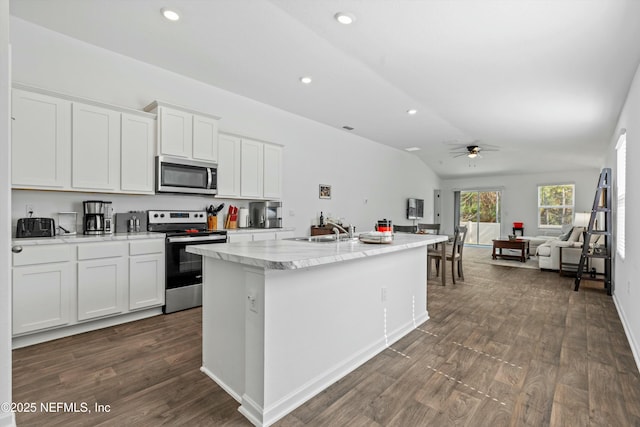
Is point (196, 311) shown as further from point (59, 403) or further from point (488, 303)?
point (488, 303)

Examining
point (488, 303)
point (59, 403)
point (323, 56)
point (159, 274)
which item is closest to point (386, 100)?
point (323, 56)

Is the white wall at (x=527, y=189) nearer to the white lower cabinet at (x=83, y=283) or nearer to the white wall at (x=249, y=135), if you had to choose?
the white wall at (x=249, y=135)

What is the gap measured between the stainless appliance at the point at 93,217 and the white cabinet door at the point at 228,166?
134cm

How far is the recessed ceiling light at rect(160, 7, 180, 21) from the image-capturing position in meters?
2.73

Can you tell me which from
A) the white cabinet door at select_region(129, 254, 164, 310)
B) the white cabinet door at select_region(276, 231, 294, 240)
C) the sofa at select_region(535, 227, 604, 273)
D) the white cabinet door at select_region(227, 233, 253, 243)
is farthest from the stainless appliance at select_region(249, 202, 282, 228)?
the sofa at select_region(535, 227, 604, 273)

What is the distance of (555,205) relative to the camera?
9438 mm

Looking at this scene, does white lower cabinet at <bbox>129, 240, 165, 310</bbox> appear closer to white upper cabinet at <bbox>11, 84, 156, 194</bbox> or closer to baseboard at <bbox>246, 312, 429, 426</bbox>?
white upper cabinet at <bbox>11, 84, 156, 194</bbox>

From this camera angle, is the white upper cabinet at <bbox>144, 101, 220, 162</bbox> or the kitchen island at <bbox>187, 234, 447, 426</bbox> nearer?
the kitchen island at <bbox>187, 234, 447, 426</bbox>

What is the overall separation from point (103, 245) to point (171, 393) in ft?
5.56

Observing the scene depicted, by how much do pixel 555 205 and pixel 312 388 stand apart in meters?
10.2

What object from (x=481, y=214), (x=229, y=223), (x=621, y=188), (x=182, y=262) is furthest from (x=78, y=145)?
(x=481, y=214)

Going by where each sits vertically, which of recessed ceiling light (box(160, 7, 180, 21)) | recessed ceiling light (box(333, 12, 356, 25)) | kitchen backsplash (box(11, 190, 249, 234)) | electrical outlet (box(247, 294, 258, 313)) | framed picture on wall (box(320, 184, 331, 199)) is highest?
recessed ceiling light (box(160, 7, 180, 21))

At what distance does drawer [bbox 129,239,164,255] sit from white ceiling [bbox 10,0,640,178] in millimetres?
2024

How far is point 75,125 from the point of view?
9.84 feet
